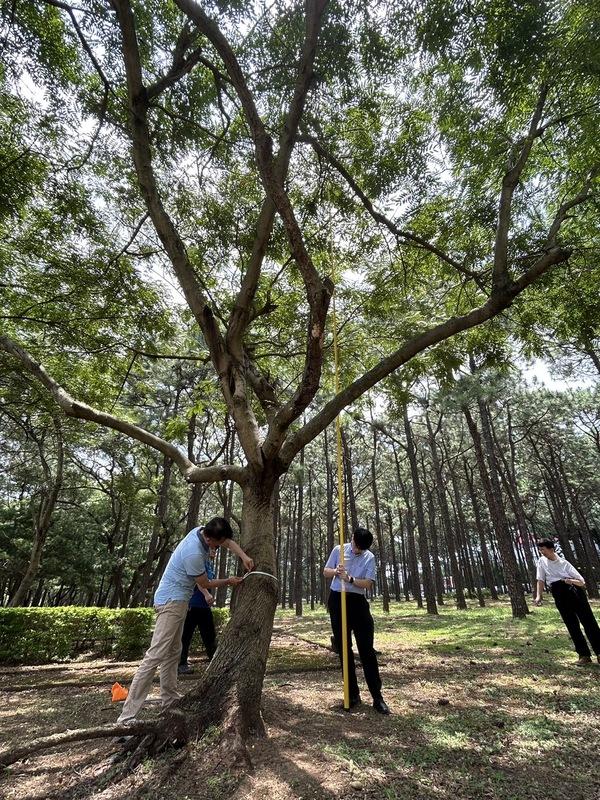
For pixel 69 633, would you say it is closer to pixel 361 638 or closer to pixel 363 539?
pixel 361 638

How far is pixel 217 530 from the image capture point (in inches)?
147

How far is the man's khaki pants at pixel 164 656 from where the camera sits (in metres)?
3.40

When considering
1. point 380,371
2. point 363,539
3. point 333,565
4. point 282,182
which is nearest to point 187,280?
point 282,182

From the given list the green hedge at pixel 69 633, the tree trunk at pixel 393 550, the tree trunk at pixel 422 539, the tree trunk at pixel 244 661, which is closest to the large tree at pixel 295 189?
the tree trunk at pixel 244 661

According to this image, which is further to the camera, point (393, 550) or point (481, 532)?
point (393, 550)

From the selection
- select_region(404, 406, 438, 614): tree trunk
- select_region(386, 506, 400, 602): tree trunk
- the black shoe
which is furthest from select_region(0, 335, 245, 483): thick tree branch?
select_region(386, 506, 400, 602): tree trunk

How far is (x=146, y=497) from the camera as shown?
17250 mm

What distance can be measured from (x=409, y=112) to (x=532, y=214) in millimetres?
2275

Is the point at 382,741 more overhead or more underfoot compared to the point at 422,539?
more underfoot

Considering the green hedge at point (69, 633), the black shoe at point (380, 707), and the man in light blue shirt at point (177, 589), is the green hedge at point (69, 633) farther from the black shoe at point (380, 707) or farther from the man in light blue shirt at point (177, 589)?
the black shoe at point (380, 707)

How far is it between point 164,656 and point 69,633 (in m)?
7.44

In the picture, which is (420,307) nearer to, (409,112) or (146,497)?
(409,112)

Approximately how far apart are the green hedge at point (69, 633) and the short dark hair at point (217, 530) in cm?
644

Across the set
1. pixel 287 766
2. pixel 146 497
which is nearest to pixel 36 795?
pixel 287 766
